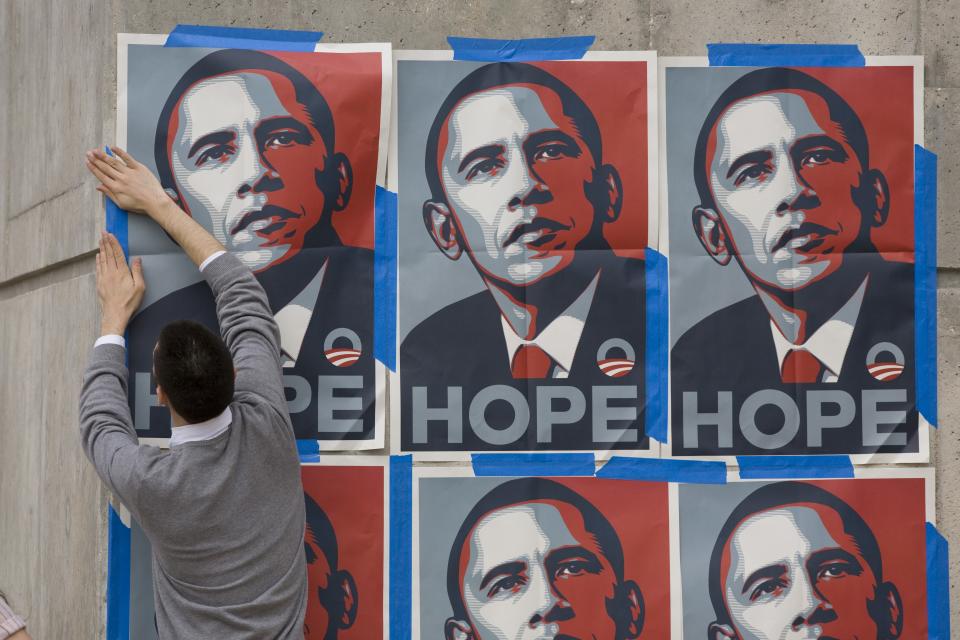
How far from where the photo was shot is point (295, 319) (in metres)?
2.95

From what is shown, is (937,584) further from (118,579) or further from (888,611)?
(118,579)

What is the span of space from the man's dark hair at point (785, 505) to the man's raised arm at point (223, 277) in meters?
1.75

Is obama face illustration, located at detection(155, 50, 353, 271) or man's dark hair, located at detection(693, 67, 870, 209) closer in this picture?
obama face illustration, located at detection(155, 50, 353, 271)

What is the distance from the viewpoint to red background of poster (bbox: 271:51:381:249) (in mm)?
2947

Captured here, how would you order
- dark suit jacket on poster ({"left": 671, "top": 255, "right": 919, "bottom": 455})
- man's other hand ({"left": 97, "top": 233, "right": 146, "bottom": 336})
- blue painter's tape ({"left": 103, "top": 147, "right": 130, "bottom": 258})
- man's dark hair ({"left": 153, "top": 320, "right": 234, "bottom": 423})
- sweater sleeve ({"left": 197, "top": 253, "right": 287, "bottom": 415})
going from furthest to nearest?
dark suit jacket on poster ({"left": 671, "top": 255, "right": 919, "bottom": 455}), blue painter's tape ({"left": 103, "top": 147, "right": 130, "bottom": 258}), man's other hand ({"left": 97, "top": 233, "right": 146, "bottom": 336}), sweater sleeve ({"left": 197, "top": 253, "right": 287, "bottom": 415}), man's dark hair ({"left": 153, "top": 320, "right": 234, "bottom": 423})


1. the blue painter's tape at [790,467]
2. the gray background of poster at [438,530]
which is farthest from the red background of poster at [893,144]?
the gray background of poster at [438,530]

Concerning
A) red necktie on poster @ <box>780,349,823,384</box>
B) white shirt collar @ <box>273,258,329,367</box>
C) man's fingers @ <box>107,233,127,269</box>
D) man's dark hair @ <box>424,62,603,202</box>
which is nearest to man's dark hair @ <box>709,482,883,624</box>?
red necktie on poster @ <box>780,349,823,384</box>

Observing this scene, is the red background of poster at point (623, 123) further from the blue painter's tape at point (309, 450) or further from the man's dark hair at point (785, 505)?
the blue painter's tape at point (309, 450)

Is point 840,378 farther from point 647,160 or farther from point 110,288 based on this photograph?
point 110,288

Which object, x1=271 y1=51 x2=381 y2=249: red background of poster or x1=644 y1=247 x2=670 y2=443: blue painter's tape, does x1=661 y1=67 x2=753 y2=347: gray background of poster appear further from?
x1=271 y1=51 x2=381 y2=249: red background of poster

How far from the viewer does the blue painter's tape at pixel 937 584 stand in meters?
3.01

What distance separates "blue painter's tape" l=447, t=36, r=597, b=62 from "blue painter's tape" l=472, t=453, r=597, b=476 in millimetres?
1528

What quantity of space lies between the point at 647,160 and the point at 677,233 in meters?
0.31

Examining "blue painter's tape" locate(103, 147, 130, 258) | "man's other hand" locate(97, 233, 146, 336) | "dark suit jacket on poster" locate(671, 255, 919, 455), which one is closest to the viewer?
"man's other hand" locate(97, 233, 146, 336)
